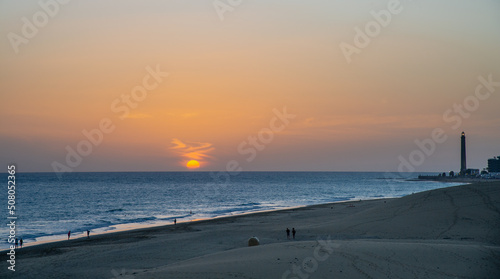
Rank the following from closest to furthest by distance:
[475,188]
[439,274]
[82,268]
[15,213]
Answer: [439,274] → [82,268] → [475,188] → [15,213]

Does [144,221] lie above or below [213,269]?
below

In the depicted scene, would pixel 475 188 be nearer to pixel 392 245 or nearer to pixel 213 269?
pixel 392 245

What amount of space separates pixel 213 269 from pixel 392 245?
35.7ft

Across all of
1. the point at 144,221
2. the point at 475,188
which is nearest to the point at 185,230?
the point at 144,221

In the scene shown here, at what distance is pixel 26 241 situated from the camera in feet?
148

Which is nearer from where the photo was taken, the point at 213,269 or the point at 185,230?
the point at 213,269

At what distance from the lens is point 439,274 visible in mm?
18984

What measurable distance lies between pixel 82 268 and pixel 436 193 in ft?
120

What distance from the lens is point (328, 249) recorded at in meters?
22.5

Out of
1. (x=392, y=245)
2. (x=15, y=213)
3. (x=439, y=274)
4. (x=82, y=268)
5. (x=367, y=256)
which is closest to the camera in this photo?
(x=439, y=274)

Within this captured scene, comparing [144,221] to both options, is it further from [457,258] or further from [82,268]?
[457,258]

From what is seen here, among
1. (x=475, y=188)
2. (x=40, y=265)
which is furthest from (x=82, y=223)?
(x=475, y=188)

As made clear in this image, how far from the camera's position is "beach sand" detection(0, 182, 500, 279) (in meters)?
19.3

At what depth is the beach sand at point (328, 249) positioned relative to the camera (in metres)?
19.3
